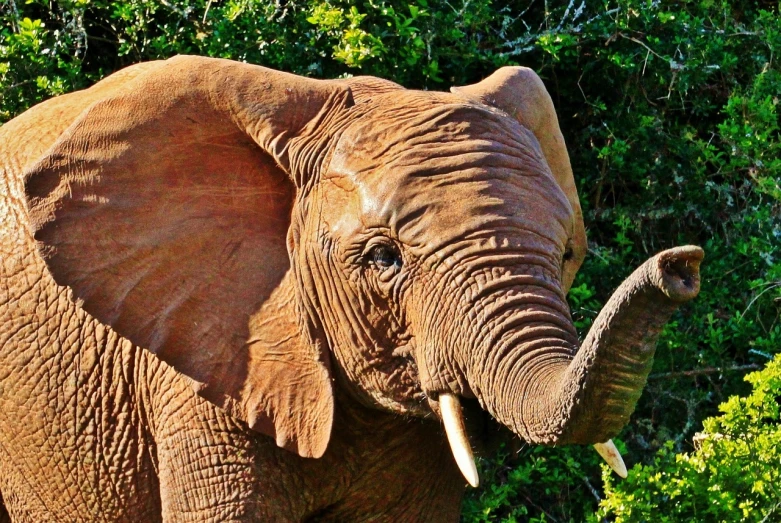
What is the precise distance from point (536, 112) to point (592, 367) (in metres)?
1.30

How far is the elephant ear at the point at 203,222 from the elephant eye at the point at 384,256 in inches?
10.9

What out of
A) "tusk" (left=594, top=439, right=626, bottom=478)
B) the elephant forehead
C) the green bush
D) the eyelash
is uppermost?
the elephant forehead

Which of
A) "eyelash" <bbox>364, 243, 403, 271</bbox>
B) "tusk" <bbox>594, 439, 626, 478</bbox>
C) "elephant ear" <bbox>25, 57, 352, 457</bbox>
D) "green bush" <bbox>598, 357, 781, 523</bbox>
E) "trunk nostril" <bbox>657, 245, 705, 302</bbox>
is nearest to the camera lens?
"trunk nostril" <bbox>657, 245, 705, 302</bbox>

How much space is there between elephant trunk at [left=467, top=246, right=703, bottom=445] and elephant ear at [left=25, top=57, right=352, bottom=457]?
61cm

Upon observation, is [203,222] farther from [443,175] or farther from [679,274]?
[679,274]

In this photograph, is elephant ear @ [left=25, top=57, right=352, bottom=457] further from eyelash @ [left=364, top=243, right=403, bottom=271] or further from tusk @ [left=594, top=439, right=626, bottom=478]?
tusk @ [left=594, top=439, right=626, bottom=478]

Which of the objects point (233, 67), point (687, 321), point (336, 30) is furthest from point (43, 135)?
point (687, 321)

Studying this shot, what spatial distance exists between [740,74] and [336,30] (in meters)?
1.80

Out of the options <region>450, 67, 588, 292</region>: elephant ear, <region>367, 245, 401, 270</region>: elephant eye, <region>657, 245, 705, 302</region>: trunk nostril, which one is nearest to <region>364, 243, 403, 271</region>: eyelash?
<region>367, 245, 401, 270</region>: elephant eye

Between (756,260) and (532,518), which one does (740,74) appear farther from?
(532,518)

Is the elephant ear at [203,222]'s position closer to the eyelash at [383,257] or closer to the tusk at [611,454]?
the eyelash at [383,257]

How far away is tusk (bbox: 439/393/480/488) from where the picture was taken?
3.19 metres

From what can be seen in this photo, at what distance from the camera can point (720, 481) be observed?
14.8 ft

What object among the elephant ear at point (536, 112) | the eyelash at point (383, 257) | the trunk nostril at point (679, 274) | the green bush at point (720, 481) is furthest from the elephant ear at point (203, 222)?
the green bush at point (720, 481)
